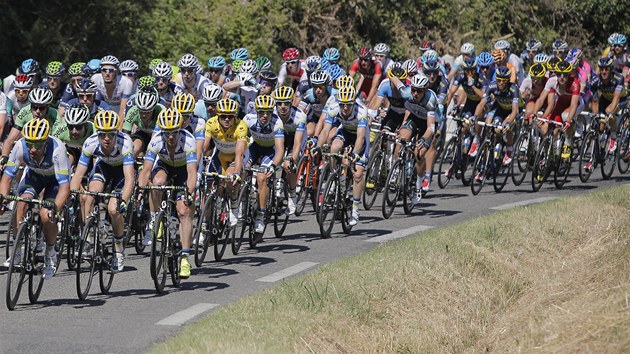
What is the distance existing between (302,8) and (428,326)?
73.2 ft

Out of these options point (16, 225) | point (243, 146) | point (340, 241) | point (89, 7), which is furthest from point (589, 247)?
point (89, 7)

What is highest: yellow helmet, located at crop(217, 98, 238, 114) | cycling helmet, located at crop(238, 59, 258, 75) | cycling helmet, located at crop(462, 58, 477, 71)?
cycling helmet, located at crop(238, 59, 258, 75)

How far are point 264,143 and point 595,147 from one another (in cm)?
850

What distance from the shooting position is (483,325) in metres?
12.3

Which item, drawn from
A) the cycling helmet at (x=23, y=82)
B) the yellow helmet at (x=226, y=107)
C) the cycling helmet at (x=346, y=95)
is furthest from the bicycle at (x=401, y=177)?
the cycling helmet at (x=23, y=82)

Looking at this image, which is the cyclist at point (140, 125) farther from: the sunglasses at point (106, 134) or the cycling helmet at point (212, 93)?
the sunglasses at point (106, 134)

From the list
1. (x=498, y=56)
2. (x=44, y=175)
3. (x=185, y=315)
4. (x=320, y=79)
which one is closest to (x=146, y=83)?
(x=320, y=79)

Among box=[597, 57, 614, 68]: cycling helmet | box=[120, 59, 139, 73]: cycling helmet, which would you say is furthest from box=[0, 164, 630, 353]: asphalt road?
box=[597, 57, 614, 68]: cycling helmet

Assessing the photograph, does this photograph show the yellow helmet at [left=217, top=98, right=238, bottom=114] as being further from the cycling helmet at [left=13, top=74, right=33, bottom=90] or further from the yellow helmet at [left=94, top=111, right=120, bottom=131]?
the cycling helmet at [left=13, top=74, right=33, bottom=90]

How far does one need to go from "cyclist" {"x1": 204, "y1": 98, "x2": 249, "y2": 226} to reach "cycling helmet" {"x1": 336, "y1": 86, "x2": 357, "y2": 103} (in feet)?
6.56

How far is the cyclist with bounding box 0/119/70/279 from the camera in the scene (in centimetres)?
1200

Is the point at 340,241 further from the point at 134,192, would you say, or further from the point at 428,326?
the point at 428,326

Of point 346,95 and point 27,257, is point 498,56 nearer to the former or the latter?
point 346,95

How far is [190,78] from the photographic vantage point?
17.9m
